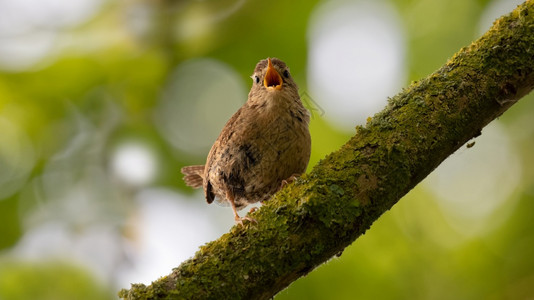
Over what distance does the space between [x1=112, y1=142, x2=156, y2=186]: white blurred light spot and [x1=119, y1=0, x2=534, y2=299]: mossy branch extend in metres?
2.39

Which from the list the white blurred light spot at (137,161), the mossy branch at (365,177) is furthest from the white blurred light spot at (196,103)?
the mossy branch at (365,177)

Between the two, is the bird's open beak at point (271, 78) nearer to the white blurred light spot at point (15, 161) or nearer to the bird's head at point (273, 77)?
the bird's head at point (273, 77)

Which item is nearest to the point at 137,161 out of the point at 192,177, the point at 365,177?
the point at 192,177

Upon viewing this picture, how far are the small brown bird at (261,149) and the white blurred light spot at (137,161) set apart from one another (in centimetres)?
96

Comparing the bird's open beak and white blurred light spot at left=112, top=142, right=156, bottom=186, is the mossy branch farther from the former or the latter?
white blurred light spot at left=112, top=142, right=156, bottom=186

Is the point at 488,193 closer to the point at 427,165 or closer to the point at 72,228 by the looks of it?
the point at 427,165

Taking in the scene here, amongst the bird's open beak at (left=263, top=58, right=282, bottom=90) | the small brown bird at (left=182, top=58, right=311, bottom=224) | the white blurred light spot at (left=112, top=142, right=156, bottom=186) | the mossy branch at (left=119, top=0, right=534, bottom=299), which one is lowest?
the mossy branch at (left=119, top=0, right=534, bottom=299)

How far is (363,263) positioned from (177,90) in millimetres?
2182

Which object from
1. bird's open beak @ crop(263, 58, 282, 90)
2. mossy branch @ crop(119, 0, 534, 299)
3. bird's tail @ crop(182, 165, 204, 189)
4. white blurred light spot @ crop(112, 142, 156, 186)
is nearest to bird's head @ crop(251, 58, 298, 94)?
bird's open beak @ crop(263, 58, 282, 90)

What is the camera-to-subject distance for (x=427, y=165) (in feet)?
7.84

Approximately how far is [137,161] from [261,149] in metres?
1.49

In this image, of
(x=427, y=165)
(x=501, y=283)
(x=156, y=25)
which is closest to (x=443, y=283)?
(x=501, y=283)

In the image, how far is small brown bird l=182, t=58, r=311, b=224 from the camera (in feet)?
11.0

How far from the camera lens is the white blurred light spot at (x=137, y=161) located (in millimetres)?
4504
